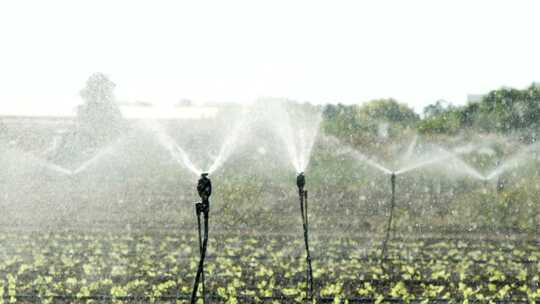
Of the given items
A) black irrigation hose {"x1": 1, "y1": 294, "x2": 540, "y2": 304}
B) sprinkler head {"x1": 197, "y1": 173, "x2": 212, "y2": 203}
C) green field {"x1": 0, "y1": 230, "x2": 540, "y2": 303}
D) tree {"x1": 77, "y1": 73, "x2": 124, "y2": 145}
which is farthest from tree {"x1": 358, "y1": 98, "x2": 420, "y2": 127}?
sprinkler head {"x1": 197, "y1": 173, "x2": 212, "y2": 203}

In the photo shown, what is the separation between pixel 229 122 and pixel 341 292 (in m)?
20.0

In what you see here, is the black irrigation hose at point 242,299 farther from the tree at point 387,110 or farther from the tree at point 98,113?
the tree at point 387,110

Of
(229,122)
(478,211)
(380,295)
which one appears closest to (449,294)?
(380,295)

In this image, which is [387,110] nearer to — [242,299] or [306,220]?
[306,220]

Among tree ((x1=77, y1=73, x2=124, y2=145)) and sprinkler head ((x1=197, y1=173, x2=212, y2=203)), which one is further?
tree ((x1=77, y1=73, x2=124, y2=145))

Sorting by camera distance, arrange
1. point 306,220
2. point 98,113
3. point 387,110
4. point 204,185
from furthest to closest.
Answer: point 387,110 → point 98,113 → point 306,220 → point 204,185

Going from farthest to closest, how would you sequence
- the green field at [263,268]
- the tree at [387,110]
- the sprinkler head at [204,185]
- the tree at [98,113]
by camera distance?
the tree at [387,110], the tree at [98,113], the green field at [263,268], the sprinkler head at [204,185]

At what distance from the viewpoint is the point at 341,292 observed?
9.86 meters

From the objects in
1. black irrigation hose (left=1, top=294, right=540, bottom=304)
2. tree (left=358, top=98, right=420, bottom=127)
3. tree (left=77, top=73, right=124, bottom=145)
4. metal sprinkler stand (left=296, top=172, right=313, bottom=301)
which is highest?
tree (left=358, top=98, right=420, bottom=127)

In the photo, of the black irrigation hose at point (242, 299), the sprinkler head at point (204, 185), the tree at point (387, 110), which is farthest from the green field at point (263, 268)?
the tree at point (387, 110)

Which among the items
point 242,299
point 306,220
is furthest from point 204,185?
point 242,299

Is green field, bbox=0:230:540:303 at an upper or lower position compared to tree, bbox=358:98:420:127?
Answer: lower

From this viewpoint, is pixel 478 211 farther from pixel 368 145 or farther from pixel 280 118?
pixel 280 118

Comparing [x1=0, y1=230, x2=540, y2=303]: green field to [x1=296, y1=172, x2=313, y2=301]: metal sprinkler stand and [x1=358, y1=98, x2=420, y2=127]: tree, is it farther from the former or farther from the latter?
[x1=358, y1=98, x2=420, y2=127]: tree
